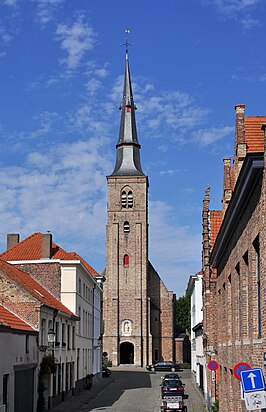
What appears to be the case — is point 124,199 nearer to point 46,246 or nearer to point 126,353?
point 126,353

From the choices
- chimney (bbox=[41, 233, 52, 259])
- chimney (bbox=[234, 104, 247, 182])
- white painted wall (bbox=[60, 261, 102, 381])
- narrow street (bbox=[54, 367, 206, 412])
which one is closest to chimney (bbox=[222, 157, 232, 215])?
chimney (bbox=[234, 104, 247, 182])

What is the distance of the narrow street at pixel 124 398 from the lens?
34031 mm

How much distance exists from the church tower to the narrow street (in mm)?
24162

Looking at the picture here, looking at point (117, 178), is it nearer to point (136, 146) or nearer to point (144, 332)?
point (136, 146)

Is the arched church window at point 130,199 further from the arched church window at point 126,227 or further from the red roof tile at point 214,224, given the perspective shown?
the red roof tile at point 214,224

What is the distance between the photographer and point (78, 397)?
131 ft

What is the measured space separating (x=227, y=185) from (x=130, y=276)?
198 feet

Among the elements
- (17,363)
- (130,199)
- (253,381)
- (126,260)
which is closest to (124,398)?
(17,363)

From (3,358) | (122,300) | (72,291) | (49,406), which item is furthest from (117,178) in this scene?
(3,358)

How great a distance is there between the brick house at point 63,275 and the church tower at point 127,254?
95.8 feet

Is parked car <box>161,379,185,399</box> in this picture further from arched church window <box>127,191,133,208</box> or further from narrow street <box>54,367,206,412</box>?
arched church window <box>127,191,133,208</box>

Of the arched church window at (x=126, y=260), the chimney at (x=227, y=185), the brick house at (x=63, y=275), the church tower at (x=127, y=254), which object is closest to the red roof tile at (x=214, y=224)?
the chimney at (x=227, y=185)

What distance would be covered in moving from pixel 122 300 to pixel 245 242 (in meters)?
69.5

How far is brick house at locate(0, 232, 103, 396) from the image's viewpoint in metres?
40.8
